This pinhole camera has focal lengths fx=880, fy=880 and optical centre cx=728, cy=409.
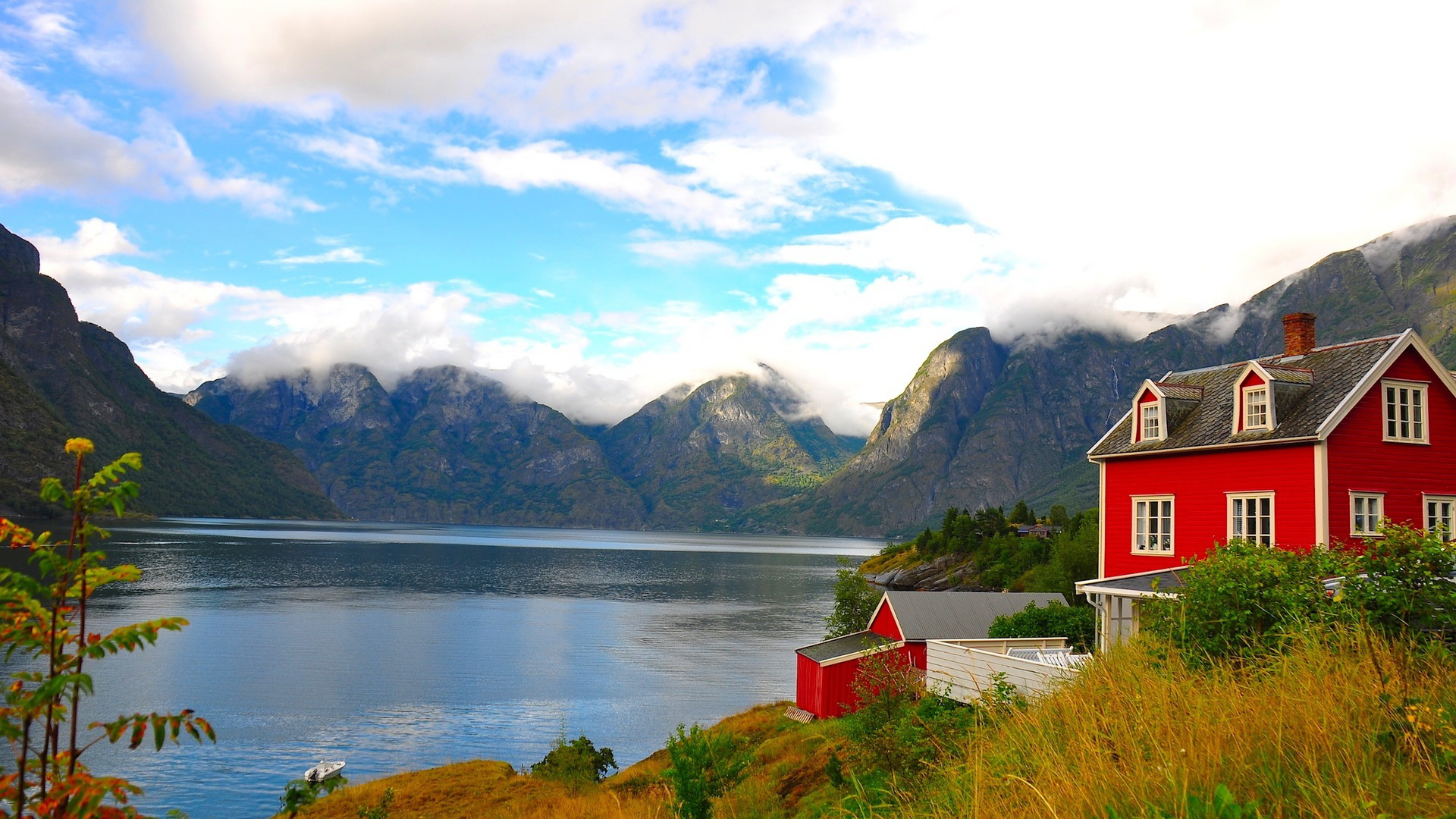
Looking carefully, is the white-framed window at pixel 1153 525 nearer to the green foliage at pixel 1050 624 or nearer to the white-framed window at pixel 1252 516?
the white-framed window at pixel 1252 516

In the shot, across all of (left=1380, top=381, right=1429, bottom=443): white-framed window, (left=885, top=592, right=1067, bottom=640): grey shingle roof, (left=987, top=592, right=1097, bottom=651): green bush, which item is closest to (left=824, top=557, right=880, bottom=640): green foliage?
(left=885, top=592, right=1067, bottom=640): grey shingle roof

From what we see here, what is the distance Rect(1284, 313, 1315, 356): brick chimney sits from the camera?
34.4 m

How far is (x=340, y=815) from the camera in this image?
31.8 m

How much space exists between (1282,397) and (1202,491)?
13.5 ft

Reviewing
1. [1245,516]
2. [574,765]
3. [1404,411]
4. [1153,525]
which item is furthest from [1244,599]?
[574,765]

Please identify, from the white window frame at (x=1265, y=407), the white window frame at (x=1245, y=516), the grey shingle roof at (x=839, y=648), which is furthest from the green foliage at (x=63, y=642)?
the grey shingle roof at (x=839, y=648)

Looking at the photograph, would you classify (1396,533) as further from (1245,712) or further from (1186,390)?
(1186,390)

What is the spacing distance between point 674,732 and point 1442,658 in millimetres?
47010

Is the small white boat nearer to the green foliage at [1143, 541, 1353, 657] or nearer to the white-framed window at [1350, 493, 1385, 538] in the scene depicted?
the green foliage at [1143, 541, 1353, 657]

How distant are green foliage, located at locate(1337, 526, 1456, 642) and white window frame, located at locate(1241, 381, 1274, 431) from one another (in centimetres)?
1716

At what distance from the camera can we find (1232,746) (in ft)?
23.1

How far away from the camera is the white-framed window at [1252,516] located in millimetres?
28656

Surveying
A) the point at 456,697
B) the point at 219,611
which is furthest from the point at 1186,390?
the point at 219,611

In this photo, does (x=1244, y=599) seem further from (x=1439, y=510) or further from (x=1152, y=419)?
(x=1152, y=419)
